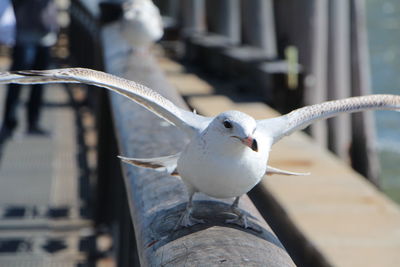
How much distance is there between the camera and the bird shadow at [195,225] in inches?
76.7

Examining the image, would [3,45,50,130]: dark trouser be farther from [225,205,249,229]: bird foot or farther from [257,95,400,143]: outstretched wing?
[225,205,249,229]: bird foot

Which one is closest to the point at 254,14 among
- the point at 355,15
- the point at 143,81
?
the point at 355,15

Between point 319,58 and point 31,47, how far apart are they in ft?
14.2

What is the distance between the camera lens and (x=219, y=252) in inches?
69.3

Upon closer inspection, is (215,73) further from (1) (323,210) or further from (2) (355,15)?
(1) (323,210)

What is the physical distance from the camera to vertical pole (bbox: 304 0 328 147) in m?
10.3

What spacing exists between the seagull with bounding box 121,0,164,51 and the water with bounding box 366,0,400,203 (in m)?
11.3

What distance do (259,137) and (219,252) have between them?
710 millimetres

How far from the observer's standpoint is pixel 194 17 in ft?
39.7

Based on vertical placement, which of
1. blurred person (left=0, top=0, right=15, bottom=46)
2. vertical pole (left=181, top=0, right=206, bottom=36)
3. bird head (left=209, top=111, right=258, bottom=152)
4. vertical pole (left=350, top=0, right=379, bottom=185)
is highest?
bird head (left=209, top=111, right=258, bottom=152)

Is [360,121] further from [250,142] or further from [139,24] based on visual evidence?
[250,142]

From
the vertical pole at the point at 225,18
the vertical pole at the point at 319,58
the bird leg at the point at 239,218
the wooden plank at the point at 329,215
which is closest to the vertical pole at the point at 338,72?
the vertical pole at the point at 319,58

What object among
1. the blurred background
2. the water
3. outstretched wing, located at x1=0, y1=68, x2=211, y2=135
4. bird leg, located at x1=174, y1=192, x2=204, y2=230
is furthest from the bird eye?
the water

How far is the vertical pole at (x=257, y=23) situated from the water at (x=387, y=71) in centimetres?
720
